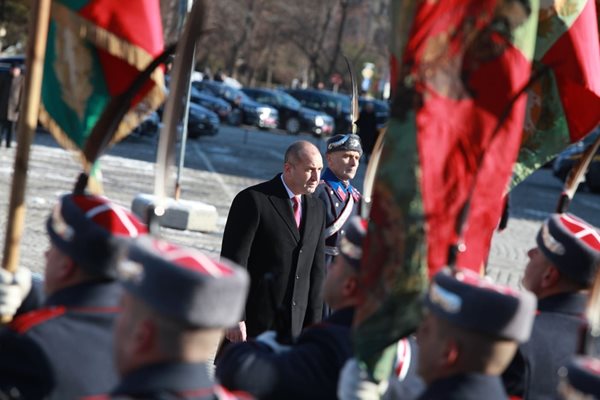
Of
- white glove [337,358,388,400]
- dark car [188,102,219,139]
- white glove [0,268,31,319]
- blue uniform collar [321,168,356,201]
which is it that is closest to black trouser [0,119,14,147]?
dark car [188,102,219,139]

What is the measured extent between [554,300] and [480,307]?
147 centimetres

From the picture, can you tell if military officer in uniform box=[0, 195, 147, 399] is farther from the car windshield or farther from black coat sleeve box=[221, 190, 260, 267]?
the car windshield

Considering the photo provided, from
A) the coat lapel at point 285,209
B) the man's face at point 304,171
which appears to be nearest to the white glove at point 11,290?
the coat lapel at point 285,209

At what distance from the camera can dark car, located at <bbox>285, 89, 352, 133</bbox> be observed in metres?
44.7

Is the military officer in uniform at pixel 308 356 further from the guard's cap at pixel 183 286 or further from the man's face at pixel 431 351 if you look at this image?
the guard's cap at pixel 183 286

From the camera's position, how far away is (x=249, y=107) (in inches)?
1686

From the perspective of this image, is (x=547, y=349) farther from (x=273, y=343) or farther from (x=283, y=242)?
(x=283, y=242)

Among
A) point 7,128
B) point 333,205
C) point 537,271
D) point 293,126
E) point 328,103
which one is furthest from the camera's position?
point 328,103

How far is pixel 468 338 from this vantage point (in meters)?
3.86

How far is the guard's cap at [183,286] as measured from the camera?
3477 millimetres

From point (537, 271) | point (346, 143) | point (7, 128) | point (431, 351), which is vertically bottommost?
point (7, 128)

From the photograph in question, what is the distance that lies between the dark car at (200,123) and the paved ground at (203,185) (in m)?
0.29

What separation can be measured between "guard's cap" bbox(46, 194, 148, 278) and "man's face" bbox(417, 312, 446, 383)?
3.38ft

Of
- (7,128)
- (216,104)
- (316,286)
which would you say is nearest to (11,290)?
(316,286)
